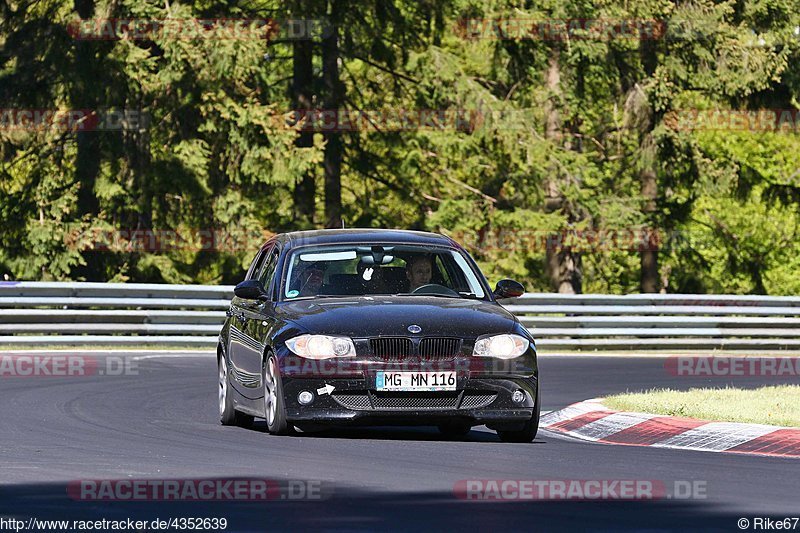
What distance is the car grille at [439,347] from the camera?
12.4 m

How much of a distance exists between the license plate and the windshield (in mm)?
1312

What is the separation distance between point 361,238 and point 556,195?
27.5 metres

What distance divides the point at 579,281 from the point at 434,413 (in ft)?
99.8

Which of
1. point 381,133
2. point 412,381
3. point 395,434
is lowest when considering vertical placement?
point 395,434

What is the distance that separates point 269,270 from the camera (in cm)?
1462

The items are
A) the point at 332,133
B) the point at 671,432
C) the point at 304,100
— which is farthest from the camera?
the point at 304,100

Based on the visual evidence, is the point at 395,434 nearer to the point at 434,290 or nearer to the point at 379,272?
the point at 434,290

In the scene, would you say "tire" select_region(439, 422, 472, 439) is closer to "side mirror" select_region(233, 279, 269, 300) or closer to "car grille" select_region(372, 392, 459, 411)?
"car grille" select_region(372, 392, 459, 411)

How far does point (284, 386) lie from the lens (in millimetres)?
12523

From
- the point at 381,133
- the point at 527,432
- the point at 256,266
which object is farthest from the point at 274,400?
the point at 381,133

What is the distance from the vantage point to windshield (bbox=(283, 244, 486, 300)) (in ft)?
44.9

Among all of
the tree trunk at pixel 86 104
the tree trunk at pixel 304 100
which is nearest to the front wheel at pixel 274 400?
the tree trunk at pixel 86 104

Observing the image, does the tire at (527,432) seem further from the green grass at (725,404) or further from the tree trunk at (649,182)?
the tree trunk at (649,182)

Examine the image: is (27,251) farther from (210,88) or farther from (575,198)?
(575,198)
